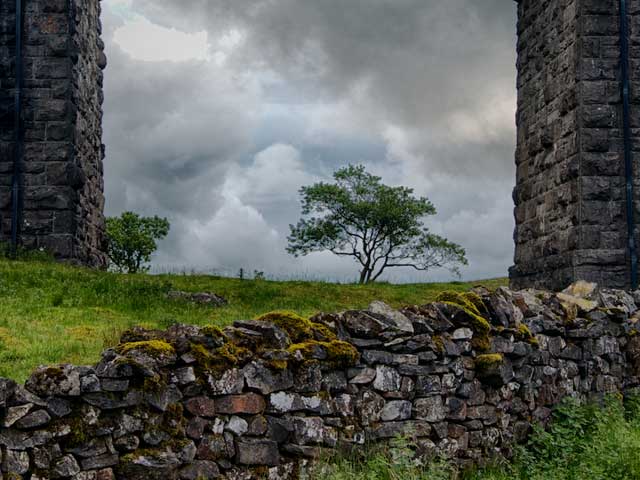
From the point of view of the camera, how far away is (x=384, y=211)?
33719mm

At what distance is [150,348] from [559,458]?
162 inches

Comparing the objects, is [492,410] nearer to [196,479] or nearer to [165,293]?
[196,479]

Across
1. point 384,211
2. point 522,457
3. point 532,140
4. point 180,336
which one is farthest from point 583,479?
point 384,211

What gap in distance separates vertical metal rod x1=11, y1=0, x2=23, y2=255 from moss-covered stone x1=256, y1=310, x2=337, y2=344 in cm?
1089

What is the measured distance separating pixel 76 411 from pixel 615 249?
1025 cm

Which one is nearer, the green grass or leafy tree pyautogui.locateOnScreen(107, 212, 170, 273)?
the green grass

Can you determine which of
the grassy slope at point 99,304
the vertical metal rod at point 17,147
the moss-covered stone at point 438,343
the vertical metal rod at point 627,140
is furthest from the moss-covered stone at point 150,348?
the vertical metal rod at point 17,147

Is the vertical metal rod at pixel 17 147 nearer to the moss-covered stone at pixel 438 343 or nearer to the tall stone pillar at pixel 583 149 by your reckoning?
the tall stone pillar at pixel 583 149

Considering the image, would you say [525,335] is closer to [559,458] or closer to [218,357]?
[559,458]

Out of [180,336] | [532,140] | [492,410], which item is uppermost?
[532,140]

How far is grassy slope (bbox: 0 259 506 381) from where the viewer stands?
28.0 feet

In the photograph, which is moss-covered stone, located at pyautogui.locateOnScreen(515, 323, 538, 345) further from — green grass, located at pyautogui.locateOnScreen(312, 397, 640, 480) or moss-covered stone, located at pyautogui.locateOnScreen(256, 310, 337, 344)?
moss-covered stone, located at pyautogui.locateOnScreen(256, 310, 337, 344)

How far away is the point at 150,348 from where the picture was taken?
525 centimetres

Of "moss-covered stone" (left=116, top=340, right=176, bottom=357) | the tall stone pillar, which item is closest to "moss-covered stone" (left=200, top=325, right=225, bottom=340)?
"moss-covered stone" (left=116, top=340, right=176, bottom=357)
